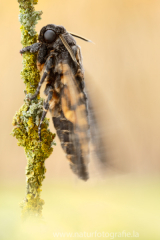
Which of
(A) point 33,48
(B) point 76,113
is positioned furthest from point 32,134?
(A) point 33,48

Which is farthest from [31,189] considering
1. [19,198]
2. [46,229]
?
[19,198]

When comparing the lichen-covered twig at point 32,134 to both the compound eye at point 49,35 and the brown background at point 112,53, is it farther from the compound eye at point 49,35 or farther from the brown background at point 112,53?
the brown background at point 112,53

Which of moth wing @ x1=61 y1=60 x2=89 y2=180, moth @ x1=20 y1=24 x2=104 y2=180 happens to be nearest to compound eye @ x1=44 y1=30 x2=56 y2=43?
moth @ x1=20 y1=24 x2=104 y2=180

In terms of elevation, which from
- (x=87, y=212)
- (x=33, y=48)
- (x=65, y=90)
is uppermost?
(x=33, y=48)

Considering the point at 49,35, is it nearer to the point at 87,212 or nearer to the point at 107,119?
the point at 107,119

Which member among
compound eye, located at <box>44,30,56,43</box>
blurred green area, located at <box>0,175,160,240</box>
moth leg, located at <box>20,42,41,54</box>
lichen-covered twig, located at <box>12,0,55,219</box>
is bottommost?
blurred green area, located at <box>0,175,160,240</box>

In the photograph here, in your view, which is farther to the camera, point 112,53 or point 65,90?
point 112,53

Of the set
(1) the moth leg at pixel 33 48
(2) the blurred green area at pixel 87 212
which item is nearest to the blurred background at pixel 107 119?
(2) the blurred green area at pixel 87 212

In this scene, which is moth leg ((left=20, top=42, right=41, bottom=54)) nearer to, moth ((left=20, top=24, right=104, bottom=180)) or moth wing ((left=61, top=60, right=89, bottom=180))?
moth ((left=20, top=24, right=104, bottom=180))
